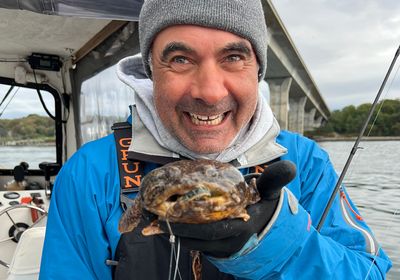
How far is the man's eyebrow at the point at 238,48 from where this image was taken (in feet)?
6.23

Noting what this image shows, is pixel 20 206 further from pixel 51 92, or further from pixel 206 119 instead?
pixel 51 92

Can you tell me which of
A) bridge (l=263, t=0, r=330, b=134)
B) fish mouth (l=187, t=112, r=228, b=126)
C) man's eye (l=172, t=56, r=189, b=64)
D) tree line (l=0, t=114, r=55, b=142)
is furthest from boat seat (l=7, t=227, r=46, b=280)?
bridge (l=263, t=0, r=330, b=134)

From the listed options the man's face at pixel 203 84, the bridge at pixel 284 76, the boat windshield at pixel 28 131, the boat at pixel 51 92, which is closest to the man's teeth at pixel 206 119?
the man's face at pixel 203 84

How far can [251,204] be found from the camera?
1479 mm

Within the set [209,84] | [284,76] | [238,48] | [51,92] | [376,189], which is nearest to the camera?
[209,84]

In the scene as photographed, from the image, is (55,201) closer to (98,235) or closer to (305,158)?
(98,235)

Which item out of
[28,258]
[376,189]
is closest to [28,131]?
[28,258]

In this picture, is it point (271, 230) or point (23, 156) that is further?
point (23, 156)

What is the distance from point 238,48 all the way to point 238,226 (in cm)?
98

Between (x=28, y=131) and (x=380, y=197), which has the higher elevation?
(x=28, y=131)

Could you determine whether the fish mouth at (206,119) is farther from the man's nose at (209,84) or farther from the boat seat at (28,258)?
the boat seat at (28,258)

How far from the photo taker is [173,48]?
1.92m

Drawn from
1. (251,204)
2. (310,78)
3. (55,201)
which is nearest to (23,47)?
(55,201)

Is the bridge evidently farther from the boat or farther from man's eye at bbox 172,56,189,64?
man's eye at bbox 172,56,189,64
